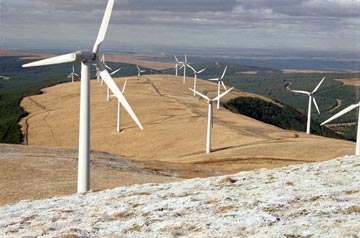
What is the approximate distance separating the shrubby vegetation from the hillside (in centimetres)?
13179

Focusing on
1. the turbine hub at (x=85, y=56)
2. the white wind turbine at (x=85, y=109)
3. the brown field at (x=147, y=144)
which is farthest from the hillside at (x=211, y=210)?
the brown field at (x=147, y=144)

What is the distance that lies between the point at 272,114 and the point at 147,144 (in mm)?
86370

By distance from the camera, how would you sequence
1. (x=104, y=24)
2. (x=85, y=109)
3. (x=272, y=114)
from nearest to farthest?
(x=85, y=109) → (x=104, y=24) → (x=272, y=114)

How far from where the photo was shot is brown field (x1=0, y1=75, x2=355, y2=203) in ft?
128

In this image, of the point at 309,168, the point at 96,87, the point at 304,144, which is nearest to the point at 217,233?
the point at 309,168

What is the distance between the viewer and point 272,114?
165500mm

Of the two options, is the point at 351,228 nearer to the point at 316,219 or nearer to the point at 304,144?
the point at 316,219

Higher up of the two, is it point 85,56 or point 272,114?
point 85,56

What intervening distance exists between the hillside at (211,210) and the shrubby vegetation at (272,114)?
132 meters

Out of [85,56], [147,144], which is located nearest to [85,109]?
[85,56]

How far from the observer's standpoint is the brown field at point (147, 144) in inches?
1534

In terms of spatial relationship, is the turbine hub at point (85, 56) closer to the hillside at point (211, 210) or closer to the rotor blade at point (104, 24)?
the rotor blade at point (104, 24)

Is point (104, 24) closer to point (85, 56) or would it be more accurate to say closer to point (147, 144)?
point (85, 56)

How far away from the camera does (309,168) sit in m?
23.8
